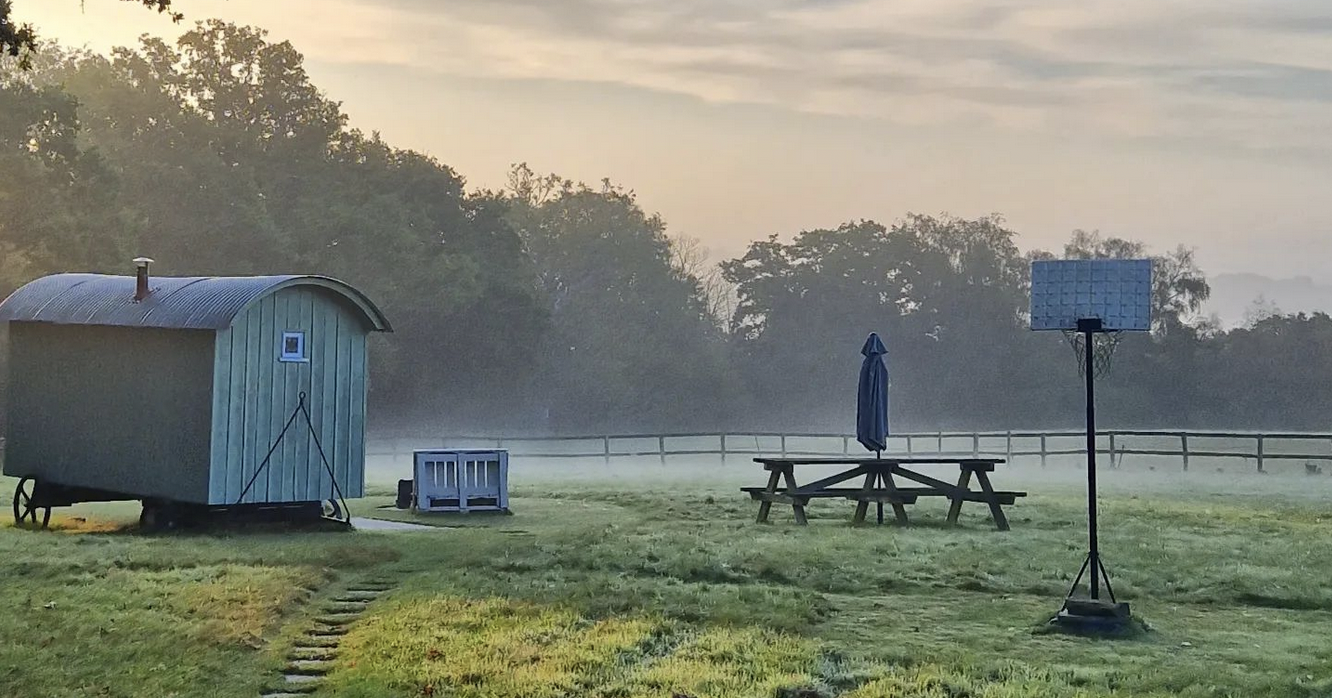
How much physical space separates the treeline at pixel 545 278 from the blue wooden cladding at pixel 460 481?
21.1 m

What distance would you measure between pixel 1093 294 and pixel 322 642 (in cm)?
635

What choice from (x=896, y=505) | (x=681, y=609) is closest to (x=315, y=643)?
(x=681, y=609)

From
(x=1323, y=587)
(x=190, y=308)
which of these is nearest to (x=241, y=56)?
(x=190, y=308)

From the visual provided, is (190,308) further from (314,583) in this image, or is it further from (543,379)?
(543,379)

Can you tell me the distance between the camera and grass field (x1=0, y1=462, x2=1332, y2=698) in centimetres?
963

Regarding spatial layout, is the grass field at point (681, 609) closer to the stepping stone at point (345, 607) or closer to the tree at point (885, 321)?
the stepping stone at point (345, 607)

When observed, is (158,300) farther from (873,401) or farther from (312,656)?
(312,656)

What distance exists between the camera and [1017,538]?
1708cm

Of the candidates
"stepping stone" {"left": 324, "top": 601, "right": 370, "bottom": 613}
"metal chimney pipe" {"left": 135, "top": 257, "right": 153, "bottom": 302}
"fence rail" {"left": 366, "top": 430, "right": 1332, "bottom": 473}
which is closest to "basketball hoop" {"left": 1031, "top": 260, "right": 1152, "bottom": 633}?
"stepping stone" {"left": 324, "top": 601, "right": 370, "bottom": 613}

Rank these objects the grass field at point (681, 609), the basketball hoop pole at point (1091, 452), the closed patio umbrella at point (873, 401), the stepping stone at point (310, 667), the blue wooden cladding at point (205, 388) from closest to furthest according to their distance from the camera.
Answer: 1. the grass field at point (681, 609)
2. the stepping stone at point (310, 667)
3. the basketball hoop pole at point (1091, 452)
4. the blue wooden cladding at point (205, 388)
5. the closed patio umbrella at point (873, 401)

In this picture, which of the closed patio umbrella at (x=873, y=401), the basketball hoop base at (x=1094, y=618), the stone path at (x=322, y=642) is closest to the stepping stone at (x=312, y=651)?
the stone path at (x=322, y=642)

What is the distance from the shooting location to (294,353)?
18828 millimetres

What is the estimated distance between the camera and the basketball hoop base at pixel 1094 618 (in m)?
11.1

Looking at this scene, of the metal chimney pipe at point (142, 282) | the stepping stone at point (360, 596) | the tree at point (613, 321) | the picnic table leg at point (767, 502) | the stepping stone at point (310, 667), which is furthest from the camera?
the tree at point (613, 321)
